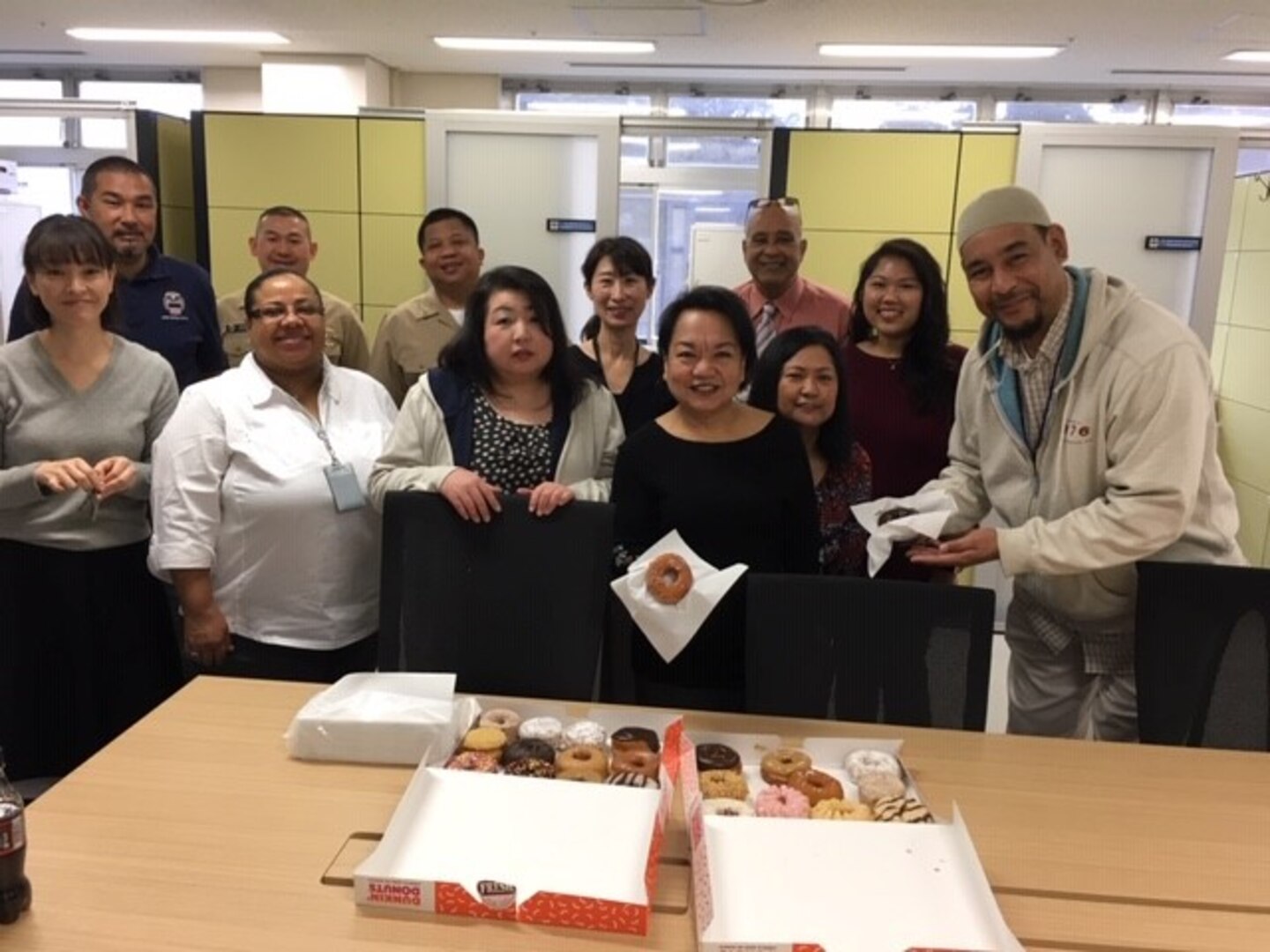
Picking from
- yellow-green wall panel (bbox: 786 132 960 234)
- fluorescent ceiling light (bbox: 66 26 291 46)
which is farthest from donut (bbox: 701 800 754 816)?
fluorescent ceiling light (bbox: 66 26 291 46)

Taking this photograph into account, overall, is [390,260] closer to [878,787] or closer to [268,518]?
[268,518]

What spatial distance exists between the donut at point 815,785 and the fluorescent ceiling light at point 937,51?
16.4ft

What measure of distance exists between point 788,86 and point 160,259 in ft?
17.1

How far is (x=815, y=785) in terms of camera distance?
62.5 inches

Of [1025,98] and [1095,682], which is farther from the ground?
[1025,98]

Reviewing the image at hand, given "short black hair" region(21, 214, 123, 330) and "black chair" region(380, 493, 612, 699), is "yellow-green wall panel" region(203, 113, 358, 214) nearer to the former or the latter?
"short black hair" region(21, 214, 123, 330)

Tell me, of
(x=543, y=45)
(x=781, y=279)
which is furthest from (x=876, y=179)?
(x=543, y=45)

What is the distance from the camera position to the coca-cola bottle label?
1.20 meters

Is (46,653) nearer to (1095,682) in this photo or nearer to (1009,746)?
(1009,746)

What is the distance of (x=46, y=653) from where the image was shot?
261 cm

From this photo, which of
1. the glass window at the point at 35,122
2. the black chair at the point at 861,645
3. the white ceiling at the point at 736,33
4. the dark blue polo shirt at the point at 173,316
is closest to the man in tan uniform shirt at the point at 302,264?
the dark blue polo shirt at the point at 173,316

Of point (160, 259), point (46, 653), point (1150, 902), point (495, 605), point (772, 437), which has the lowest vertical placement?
point (46, 653)

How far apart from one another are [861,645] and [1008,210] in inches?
Answer: 38.2

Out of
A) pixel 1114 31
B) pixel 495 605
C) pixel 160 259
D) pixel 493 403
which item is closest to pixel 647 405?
pixel 493 403
